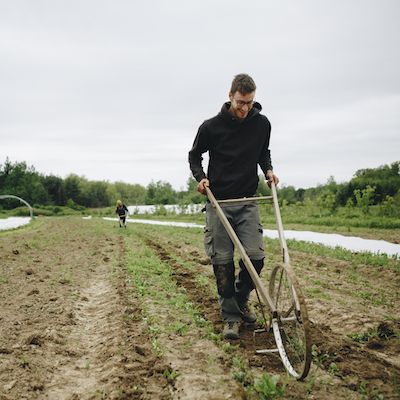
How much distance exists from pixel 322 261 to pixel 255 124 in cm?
564

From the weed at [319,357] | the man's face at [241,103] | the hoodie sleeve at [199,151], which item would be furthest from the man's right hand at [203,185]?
the weed at [319,357]

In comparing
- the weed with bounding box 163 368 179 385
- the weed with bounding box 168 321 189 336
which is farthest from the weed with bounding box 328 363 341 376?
the weed with bounding box 168 321 189 336

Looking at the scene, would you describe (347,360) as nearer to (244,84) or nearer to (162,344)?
(162,344)

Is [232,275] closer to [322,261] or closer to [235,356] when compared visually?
[235,356]

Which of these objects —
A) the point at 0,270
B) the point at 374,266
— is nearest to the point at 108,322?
the point at 0,270

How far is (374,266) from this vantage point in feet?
25.7

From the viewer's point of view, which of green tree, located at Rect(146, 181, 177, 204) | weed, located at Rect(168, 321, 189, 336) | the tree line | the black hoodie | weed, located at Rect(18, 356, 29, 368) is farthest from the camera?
green tree, located at Rect(146, 181, 177, 204)

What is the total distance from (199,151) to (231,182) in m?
0.48

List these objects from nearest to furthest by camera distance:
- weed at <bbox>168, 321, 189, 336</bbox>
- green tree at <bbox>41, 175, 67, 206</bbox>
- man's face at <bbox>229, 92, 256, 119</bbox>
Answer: man's face at <bbox>229, 92, 256, 119</bbox> → weed at <bbox>168, 321, 189, 336</bbox> → green tree at <bbox>41, 175, 67, 206</bbox>

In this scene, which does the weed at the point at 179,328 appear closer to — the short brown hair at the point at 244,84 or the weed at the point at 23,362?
the weed at the point at 23,362

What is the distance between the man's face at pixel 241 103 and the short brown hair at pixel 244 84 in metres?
0.04

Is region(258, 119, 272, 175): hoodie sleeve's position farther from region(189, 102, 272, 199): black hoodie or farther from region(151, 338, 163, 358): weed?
region(151, 338, 163, 358): weed

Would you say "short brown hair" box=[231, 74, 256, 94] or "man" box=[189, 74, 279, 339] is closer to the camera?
"short brown hair" box=[231, 74, 256, 94]

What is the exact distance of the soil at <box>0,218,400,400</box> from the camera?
2875mm
